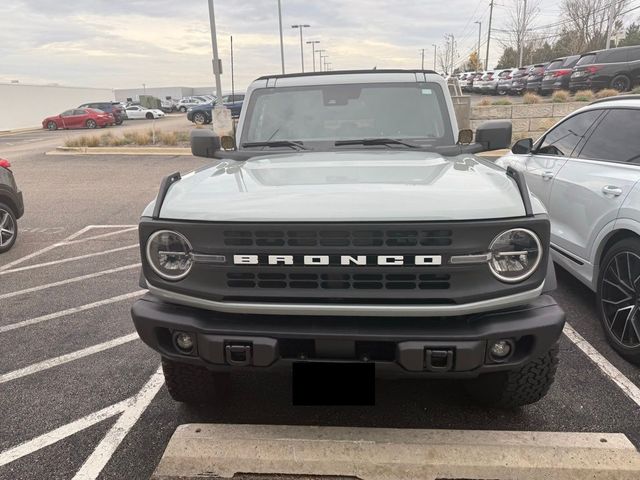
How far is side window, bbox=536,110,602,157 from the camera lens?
4.46 m

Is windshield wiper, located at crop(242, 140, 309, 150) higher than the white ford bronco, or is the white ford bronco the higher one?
windshield wiper, located at crop(242, 140, 309, 150)

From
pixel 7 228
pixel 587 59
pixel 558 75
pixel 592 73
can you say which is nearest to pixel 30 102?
pixel 558 75

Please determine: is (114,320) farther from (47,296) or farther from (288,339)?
(288,339)

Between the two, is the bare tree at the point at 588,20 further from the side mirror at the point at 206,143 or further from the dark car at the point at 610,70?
the side mirror at the point at 206,143

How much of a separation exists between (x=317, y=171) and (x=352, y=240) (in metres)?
0.67

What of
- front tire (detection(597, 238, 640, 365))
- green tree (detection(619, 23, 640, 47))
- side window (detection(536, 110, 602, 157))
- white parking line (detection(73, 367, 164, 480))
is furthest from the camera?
green tree (detection(619, 23, 640, 47))

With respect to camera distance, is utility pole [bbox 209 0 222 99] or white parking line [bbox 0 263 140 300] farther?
utility pole [bbox 209 0 222 99]

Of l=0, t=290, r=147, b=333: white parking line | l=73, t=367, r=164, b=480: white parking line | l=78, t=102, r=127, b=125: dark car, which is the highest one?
l=78, t=102, r=127, b=125: dark car

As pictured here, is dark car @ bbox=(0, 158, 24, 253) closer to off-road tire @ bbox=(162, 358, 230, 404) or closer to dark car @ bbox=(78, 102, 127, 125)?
off-road tire @ bbox=(162, 358, 230, 404)

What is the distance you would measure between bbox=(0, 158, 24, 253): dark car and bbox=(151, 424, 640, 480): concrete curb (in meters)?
5.30

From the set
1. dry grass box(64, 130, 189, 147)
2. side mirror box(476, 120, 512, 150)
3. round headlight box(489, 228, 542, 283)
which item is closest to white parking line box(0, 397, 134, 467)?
round headlight box(489, 228, 542, 283)

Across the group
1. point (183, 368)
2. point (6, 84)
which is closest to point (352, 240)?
point (183, 368)

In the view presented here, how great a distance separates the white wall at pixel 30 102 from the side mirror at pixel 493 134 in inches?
1726

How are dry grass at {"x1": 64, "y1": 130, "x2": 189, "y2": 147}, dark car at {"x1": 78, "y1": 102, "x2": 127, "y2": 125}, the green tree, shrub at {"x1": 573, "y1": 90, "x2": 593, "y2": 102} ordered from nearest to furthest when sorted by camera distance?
1. shrub at {"x1": 573, "y1": 90, "x2": 593, "y2": 102}
2. dry grass at {"x1": 64, "y1": 130, "x2": 189, "y2": 147}
3. dark car at {"x1": 78, "y1": 102, "x2": 127, "y2": 125}
4. the green tree
